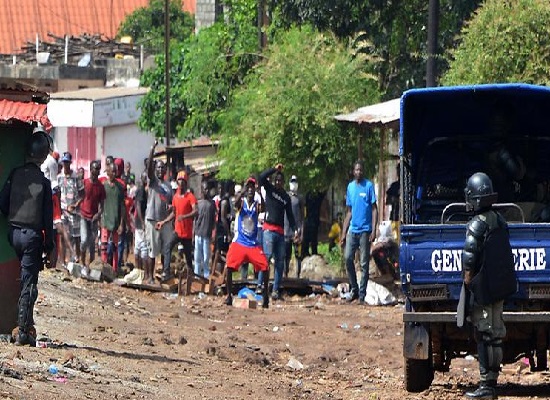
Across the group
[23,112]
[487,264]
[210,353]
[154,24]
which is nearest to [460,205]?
[487,264]

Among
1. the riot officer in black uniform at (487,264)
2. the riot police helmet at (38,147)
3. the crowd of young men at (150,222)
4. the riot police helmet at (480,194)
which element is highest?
the riot police helmet at (38,147)

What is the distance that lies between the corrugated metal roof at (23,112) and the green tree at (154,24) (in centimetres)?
4297

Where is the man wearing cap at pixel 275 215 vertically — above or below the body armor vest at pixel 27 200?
below

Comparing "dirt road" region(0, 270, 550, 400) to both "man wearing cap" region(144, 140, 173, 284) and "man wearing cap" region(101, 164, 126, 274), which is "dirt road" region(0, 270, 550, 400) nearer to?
"man wearing cap" region(144, 140, 173, 284)

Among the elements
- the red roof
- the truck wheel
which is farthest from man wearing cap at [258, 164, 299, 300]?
the red roof

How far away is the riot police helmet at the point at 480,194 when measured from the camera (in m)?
11.1

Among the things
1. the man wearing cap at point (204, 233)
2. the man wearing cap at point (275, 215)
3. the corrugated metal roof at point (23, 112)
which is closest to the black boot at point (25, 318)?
the corrugated metal roof at point (23, 112)

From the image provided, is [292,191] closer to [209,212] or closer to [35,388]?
[209,212]

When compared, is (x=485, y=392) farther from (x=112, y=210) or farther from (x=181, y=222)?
(x=112, y=210)

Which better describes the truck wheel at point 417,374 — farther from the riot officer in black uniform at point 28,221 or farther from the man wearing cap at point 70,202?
→ the man wearing cap at point 70,202

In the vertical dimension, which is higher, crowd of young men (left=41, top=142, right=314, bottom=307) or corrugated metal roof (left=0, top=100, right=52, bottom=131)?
corrugated metal roof (left=0, top=100, right=52, bottom=131)

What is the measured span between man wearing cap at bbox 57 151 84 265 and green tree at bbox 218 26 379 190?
11.2ft

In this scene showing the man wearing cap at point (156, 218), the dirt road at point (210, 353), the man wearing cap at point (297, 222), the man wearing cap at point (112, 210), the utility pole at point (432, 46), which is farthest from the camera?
the man wearing cap at point (297, 222)

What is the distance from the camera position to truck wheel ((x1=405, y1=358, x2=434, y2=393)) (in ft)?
40.1
